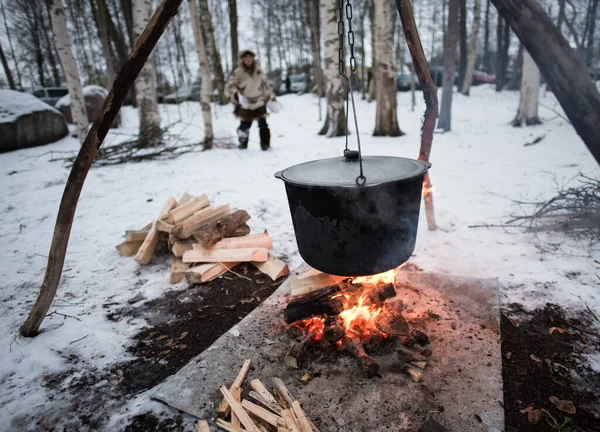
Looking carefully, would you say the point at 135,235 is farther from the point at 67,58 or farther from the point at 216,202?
the point at 67,58

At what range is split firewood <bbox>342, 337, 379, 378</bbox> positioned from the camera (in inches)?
76.9

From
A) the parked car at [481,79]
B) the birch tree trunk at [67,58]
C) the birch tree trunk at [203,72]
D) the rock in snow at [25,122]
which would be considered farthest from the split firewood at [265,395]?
the parked car at [481,79]

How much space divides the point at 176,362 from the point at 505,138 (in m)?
8.39

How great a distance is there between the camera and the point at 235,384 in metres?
1.94

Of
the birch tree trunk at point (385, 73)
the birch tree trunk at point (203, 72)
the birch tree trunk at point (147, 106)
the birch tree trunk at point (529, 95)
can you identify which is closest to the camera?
the birch tree trunk at point (203, 72)

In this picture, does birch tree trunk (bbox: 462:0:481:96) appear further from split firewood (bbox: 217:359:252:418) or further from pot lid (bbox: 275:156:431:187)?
split firewood (bbox: 217:359:252:418)

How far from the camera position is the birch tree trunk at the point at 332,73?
25.8ft

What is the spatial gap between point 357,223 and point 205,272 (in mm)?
1774

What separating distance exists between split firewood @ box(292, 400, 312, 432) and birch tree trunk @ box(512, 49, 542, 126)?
968 cm

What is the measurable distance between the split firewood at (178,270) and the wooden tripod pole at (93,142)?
96 cm

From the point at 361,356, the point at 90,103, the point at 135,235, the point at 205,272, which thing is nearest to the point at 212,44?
the point at 90,103

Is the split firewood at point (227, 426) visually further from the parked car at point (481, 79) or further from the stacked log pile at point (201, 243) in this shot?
the parked car at point (481, 79)

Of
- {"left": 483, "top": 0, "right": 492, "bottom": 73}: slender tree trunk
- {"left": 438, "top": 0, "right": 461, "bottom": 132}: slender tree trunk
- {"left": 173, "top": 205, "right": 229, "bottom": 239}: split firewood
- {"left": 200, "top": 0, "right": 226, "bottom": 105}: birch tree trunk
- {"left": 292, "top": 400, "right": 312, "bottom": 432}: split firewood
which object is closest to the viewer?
{"left": 292, "top": 400, "right": 312, "bottom": 432}: split firewood

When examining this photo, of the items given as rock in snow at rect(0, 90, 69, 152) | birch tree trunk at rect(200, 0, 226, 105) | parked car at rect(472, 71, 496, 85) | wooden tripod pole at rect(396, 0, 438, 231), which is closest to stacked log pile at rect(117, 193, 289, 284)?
wooden tripod pole at rect(396, 0, 438, 231)
